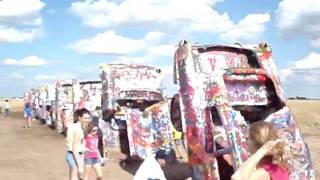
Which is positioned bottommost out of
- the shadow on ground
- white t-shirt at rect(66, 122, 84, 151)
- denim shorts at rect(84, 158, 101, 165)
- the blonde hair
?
the shadow on ground

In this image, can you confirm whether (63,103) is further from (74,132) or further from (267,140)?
(267,140)

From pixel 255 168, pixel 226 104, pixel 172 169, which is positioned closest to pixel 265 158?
pixel 255 168

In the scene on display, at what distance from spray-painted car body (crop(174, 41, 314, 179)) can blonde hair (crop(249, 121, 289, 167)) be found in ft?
17.6

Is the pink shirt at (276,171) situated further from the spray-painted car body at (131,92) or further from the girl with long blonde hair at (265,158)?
the spray-painted car body at (131,92)

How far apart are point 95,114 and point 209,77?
841 cm

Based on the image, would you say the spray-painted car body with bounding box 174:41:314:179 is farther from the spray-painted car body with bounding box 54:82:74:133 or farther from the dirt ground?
the spray-painted car body with bounding box 54:82:74:133

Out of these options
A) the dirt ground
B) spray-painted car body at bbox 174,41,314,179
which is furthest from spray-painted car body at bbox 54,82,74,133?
spray-painted car body at bbox 174,41,314,179

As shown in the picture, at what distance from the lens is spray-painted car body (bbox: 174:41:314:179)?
1000cm

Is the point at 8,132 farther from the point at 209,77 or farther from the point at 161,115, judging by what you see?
the point at 209,77

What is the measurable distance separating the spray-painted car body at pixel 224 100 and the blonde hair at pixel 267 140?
5.36 metres

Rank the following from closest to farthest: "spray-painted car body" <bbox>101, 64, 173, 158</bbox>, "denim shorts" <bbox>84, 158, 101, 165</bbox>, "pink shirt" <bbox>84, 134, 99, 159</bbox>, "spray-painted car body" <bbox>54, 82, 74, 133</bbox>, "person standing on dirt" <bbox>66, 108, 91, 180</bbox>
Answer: "person standing on dirt" <bbox>66, 108, 91, 180</bbox>, "pink shirt" <bbox>84, 134, 99, 159</bbox>, "denim shorts" <bbox>84, 158, 101, 165</bbox>, "spray-painted car body" <bbox>101, 64, 173, 158</bbox>, "spray-painted car body" <bbox>54, 82, 74, 133</bbox>

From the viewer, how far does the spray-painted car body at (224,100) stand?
394 inches

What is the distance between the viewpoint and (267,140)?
13.8 ft

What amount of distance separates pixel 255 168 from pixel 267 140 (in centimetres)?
24
